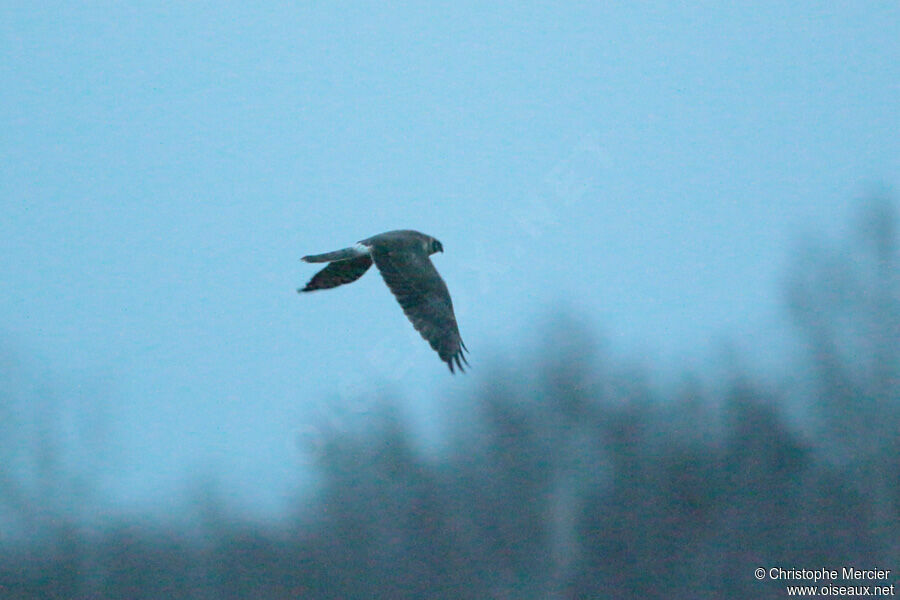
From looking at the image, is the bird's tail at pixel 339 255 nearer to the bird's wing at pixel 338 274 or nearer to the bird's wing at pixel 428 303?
the bird's wing at pixel 428 303

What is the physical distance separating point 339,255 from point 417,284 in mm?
616

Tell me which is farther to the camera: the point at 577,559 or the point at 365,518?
the point at 365,518

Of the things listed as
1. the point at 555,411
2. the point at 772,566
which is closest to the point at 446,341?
the point at 772,566

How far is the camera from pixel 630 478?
17438 millimetres

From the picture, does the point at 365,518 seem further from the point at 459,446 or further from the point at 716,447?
the point at 716,447

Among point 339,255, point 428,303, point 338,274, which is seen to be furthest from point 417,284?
point 338,274

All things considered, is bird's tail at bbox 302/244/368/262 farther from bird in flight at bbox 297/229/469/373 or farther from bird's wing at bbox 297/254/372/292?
bird's wing at bbox 297/254/372/292

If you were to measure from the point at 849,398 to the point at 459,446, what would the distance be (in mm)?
5515

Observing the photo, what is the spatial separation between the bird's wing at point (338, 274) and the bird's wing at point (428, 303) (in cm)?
84

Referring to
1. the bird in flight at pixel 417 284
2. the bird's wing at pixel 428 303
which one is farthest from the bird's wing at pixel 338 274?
the bird's wing at pixel 428 303

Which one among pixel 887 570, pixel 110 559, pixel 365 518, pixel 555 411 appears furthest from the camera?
pixel 555 411

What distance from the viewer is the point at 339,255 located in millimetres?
9320

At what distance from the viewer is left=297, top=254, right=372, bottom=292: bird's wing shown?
Answer: 10.0m

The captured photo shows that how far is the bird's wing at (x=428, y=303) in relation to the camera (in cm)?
905
